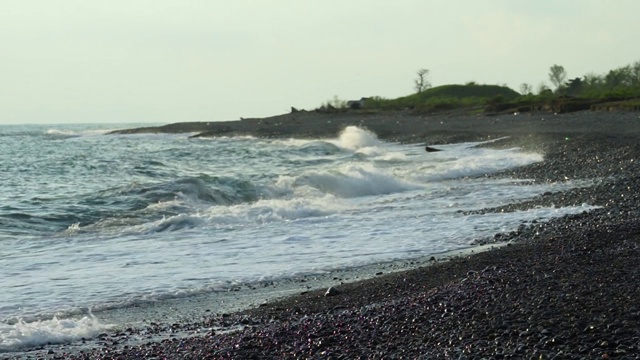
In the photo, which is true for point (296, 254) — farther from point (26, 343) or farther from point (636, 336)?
point (636, 336)

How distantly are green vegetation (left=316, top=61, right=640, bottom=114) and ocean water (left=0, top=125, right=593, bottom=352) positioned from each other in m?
30.9

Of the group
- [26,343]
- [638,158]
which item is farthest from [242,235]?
[638,158]

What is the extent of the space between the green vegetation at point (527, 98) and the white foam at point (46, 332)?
46696 millimetres

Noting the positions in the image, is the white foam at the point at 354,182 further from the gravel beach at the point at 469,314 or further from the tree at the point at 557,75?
the tree at the point at 557,75

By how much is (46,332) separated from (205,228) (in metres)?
8.65

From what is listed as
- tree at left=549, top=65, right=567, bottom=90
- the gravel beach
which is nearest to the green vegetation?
tree at left=549, top=65, right=567, bottom=90

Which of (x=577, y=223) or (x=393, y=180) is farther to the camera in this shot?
(x=393, y=180)

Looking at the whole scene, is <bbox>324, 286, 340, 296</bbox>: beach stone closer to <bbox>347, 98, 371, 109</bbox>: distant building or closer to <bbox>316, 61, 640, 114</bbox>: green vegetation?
<bbox>316, 61, 640, 114</bbox>: green vegetation

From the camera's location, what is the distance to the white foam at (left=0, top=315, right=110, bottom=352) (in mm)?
8898

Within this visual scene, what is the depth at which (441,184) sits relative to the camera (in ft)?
86.3

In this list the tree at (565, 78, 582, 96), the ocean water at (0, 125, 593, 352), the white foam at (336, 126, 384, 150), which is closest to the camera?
the ocean water at (0, 125, 593, 352)

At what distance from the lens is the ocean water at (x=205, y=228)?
1138cm

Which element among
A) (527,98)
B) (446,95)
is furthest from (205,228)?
(446,95)

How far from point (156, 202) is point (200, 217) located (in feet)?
12.4
